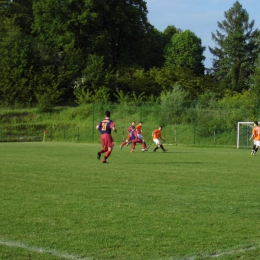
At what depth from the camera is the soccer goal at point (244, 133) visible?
36.1 metres

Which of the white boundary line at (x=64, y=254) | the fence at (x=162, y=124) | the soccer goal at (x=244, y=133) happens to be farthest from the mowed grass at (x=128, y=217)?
the fence at (x=162, y=124)

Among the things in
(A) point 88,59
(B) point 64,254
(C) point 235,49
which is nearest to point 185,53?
(C) point 235,49

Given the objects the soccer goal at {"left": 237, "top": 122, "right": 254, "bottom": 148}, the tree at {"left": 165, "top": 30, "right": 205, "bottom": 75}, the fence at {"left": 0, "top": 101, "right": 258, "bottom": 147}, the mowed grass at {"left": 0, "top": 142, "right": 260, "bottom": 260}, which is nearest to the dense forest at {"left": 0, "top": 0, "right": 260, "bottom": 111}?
the tree at {"left": 165, "top": 30, "right": 205, "bottom": 75}

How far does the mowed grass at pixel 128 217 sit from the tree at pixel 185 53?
201 feet

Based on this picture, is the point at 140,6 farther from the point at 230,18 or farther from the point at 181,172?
the point at 181,172

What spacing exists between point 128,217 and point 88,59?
169 ft

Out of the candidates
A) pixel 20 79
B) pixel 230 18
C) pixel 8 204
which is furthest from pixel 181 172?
pixel 230 18

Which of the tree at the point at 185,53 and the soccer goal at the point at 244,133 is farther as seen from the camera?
the tree at the point at 185,53

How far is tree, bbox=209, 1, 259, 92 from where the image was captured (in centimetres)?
7594

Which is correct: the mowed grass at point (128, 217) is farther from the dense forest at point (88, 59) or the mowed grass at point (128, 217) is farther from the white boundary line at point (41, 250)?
the dense forest at point (88, 59)

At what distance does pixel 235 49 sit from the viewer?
255ft

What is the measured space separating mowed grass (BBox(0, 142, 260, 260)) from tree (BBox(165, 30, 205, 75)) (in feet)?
201

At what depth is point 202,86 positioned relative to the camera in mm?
64312

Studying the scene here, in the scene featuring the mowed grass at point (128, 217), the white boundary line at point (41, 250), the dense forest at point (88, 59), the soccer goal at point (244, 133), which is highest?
the dense forest at point (88, 59)
